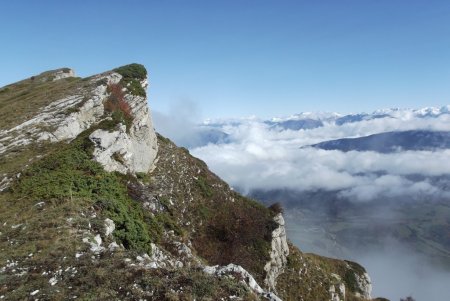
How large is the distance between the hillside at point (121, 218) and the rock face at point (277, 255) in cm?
20

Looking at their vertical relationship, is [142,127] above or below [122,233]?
above

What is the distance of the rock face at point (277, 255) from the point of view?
174 ft

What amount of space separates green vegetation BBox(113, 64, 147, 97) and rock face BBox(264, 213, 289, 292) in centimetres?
3356

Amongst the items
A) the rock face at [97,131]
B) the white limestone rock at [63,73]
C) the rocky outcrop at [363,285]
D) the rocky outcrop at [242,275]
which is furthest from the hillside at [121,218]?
the white limestone rock at [63,73]

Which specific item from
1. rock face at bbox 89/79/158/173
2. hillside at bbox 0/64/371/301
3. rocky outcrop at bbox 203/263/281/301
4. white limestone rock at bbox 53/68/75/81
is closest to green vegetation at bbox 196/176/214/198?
hillside at bbox 0/64/371/301

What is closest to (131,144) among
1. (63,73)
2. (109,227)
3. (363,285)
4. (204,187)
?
(204,187)

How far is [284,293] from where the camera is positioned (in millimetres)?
53625

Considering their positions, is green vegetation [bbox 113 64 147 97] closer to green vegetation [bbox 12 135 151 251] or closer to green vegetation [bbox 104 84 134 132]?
green vegetation [bbox 104 84 134 132]

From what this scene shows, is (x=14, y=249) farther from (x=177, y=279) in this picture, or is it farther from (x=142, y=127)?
(x=142, y=127)

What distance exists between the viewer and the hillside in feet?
57.3

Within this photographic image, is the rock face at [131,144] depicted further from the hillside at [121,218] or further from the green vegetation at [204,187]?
the green vegetation at [204,187]

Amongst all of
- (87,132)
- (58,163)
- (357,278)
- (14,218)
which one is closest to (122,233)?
(14,218)

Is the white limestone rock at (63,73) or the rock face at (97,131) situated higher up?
the white limestone rock at (63,73)

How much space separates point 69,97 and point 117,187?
80.3ft
